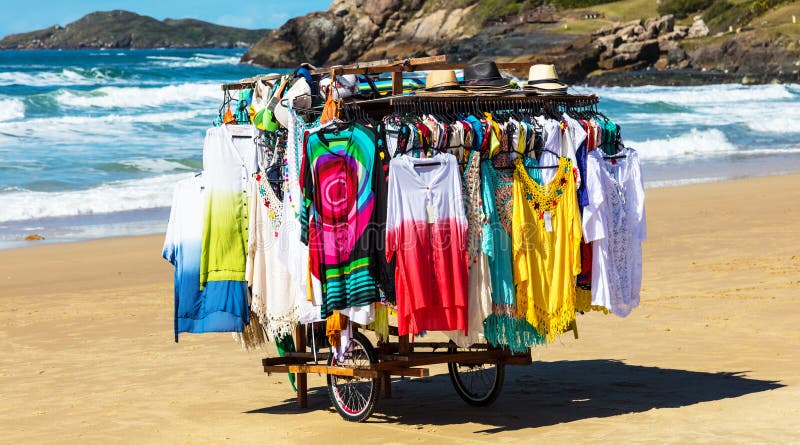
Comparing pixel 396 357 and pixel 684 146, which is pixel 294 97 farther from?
pixel 684 146

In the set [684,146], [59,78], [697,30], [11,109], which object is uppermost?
[697,30]

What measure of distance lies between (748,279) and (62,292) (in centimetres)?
698

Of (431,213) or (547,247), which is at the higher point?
(431,213)

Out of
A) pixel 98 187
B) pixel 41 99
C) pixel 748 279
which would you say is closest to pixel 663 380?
pixel 748 279

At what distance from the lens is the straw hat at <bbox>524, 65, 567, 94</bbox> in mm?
6711

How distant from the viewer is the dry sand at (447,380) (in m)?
6.31

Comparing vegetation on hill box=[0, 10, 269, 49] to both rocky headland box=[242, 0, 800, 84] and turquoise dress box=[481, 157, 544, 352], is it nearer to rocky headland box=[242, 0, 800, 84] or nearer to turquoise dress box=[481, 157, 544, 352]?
rocky headland box=[242, 0, 800, 84]

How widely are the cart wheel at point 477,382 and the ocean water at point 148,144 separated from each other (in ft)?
5.77

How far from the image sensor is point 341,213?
19.9ft

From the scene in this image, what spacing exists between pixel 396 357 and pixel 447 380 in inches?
62.4

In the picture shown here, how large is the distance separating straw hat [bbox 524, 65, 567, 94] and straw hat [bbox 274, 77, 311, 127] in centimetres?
129

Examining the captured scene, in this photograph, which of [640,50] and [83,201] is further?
[640,50]

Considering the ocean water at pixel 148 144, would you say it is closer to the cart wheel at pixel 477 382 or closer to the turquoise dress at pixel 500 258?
the turquoise dress at pixel 500 258

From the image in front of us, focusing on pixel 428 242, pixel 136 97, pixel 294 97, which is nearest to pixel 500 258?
pixel 428 242
